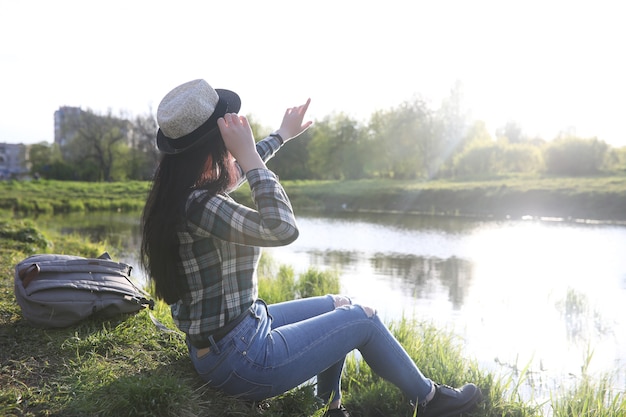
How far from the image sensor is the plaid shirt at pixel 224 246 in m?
2.27

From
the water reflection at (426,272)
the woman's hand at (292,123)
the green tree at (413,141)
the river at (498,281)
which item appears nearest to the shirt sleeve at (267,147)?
the woman's hand at (292,123)

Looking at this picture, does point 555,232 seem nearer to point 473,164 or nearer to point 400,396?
point 400,396

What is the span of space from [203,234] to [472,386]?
1.77 metres

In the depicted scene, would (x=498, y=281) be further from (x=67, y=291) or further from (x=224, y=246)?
(x=224, y=246)

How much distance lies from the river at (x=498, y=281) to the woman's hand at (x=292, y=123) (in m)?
2.27

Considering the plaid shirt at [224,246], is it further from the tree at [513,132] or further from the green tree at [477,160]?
the tree at [513,132]

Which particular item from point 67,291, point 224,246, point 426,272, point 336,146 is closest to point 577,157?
point 336,146

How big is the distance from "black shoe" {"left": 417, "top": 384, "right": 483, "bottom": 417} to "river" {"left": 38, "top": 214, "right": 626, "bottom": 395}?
1659 millimetres

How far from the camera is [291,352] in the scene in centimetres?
250

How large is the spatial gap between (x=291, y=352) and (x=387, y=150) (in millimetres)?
40125

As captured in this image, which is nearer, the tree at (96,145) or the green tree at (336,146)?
the green tree at (336,146)

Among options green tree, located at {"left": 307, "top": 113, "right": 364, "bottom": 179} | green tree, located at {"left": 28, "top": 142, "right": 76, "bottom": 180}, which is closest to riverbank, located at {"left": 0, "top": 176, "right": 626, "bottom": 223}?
green tree, located at {"left": 307, "top": 113, "right": 364, "bottom": 179}

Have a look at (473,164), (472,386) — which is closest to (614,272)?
(472,386)

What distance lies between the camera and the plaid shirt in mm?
2271
